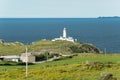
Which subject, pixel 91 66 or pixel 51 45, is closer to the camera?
pixel 91 66

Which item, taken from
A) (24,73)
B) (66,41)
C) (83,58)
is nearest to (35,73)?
(24,73)

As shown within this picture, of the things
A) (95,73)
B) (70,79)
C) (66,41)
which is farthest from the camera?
(66,41)

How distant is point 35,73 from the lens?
58.1 metres

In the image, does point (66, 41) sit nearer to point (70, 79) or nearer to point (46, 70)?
point (46, 70)

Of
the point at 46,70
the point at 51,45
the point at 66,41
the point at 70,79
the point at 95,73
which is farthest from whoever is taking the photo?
the point at 66,41

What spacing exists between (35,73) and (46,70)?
144 inches

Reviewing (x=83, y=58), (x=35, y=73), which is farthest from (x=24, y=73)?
(x=83, y=58)

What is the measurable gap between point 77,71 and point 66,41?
88.2m

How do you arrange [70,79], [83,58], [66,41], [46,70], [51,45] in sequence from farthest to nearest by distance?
[66,41] < [51,45] < [83,58] < [46,70] < [70,79]

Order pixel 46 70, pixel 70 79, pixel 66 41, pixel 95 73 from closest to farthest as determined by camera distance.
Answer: pixel 70 79 < pixel 95 73 < pixel 46 70 < pixel 66 41

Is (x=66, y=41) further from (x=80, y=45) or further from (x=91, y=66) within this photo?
(x=91, y=66)

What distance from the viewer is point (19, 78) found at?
54.4 m

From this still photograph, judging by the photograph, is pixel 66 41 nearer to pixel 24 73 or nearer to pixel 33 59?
pixel 33 59

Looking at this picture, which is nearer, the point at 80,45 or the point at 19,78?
the point at 19,78
